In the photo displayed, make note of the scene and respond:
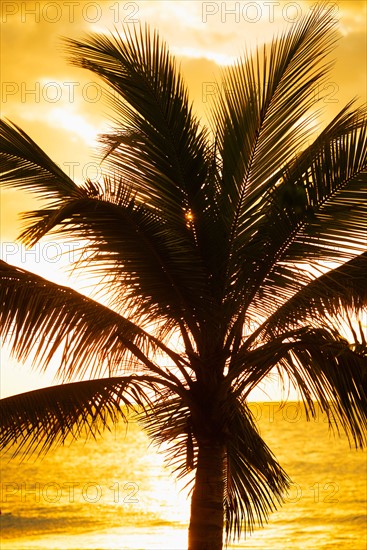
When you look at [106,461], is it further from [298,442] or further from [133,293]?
[133,293]

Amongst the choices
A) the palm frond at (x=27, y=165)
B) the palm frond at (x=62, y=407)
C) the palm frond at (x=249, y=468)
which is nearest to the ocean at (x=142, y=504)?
the palm frond at (x=249, y=468)

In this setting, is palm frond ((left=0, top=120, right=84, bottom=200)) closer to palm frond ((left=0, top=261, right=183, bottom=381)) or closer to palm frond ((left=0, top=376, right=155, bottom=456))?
palm frond ((left=0, top=261, right=183, bottom=381))

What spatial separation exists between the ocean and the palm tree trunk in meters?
0.72

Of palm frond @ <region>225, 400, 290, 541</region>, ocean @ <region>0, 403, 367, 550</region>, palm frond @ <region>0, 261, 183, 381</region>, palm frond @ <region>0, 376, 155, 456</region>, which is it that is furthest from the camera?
ocean @ <region>0, 403, 367, 550</region>

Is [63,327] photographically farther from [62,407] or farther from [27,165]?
[27,165]

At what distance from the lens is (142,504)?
45.7m

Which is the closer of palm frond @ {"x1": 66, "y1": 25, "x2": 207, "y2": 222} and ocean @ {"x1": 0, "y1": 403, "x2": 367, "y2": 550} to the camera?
palm frond @ {"x1": 66, "y1": 25, "x2": 207, "y2": 222}

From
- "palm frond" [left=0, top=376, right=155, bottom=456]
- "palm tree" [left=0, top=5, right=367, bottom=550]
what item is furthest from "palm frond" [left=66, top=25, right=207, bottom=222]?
"palm frond" [left=0, top=376, right=155, bottom=456]

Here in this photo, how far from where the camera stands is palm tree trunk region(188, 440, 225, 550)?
26.0 ft

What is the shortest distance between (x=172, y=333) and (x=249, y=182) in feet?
5.80

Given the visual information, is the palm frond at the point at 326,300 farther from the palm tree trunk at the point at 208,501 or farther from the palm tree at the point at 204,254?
the palm tree trunk at the point at 208,501

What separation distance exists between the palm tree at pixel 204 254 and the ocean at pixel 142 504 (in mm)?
771

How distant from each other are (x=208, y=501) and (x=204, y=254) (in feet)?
7.57

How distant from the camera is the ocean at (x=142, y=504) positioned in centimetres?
3072
